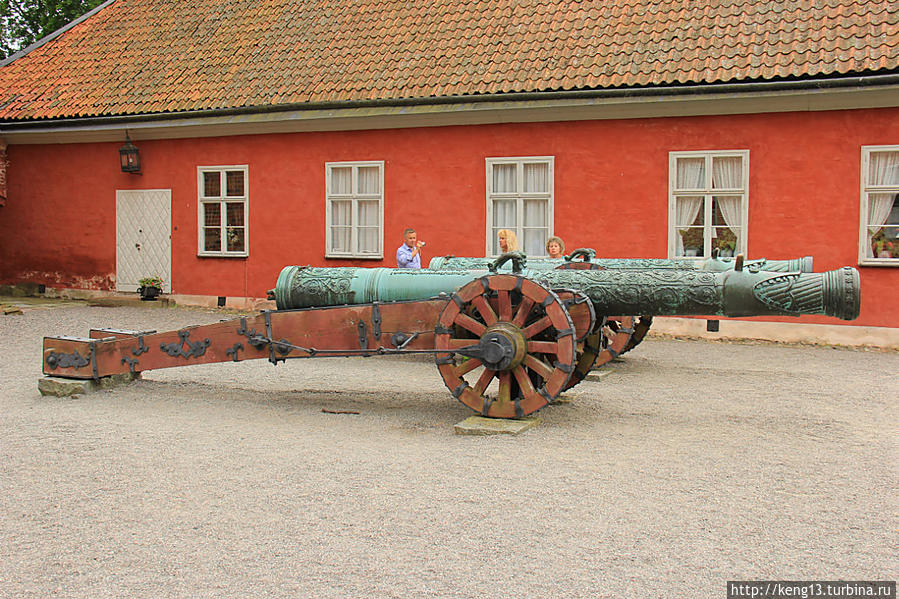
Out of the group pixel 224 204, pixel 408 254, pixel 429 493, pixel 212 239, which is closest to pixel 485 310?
pixel 429 493

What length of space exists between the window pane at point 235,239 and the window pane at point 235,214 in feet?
0.34

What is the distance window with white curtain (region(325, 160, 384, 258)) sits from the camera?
1487 centimetres

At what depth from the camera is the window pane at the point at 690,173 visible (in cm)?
1263

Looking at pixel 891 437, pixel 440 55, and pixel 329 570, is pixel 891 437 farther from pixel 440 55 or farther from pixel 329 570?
pixel 440 55

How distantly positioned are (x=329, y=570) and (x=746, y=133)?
10.2 m

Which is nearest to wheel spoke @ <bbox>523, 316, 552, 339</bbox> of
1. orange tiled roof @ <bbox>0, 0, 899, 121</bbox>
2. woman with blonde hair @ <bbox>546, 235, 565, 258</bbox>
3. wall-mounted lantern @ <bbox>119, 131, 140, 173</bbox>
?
woman with blonde hair @ <bbox>546, 235, 565, 258</bbox>

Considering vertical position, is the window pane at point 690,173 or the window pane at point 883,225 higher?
the window pane at point 690,173

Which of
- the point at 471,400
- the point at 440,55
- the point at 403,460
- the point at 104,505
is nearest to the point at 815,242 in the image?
the point at 440,55

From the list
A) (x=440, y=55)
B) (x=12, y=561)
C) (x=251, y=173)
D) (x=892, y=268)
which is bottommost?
(x=12, y=561)

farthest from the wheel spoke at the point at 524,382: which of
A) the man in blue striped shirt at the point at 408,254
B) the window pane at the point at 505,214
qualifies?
the window pane at the point at 505,214

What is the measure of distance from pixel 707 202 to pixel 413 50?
536 cm

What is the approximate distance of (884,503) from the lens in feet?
14.9

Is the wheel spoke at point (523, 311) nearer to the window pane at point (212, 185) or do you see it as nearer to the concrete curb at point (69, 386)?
the concrete curb at point (69, 386)

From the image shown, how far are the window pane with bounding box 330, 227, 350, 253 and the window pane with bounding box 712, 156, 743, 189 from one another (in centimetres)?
A: 583
